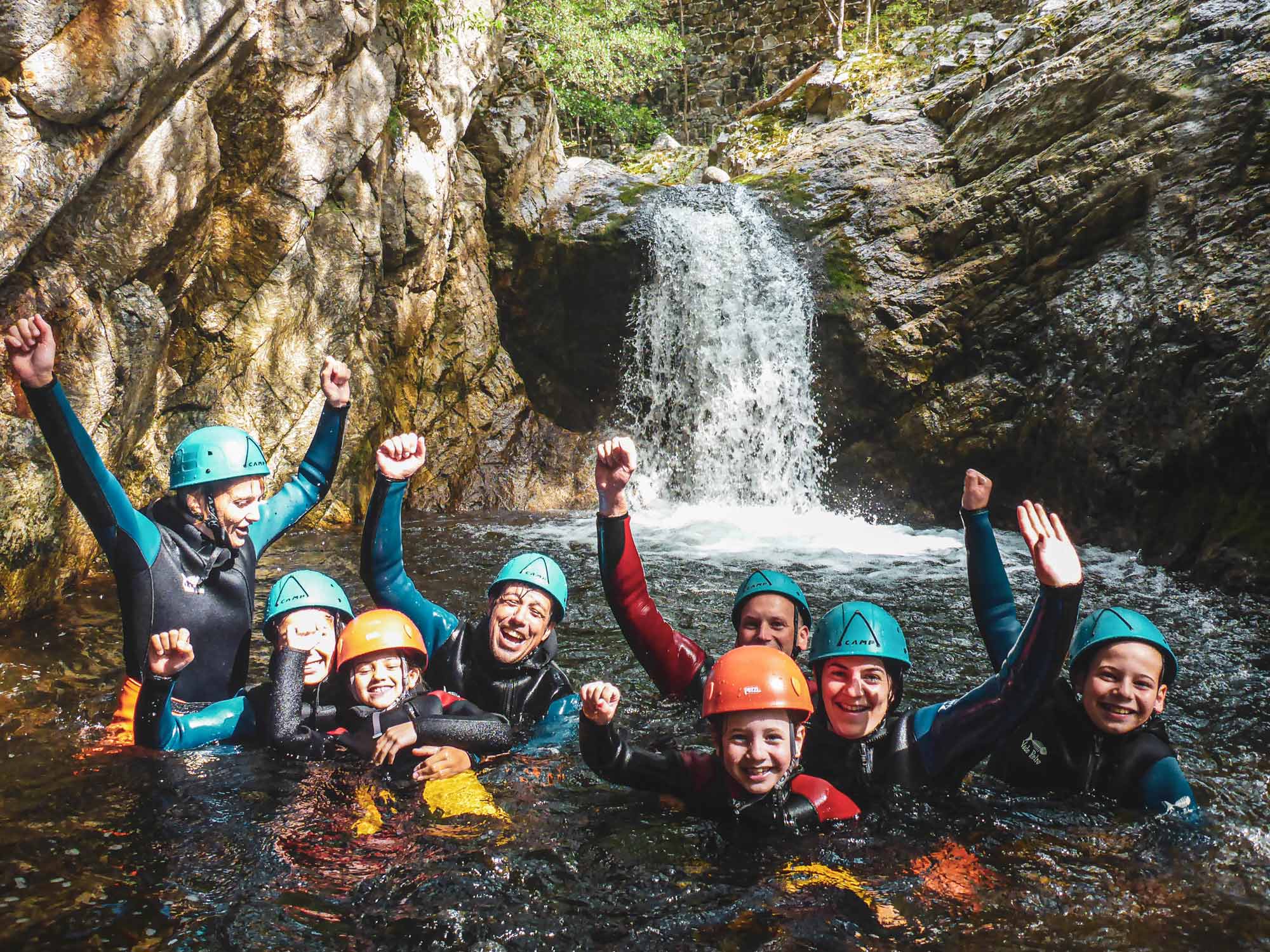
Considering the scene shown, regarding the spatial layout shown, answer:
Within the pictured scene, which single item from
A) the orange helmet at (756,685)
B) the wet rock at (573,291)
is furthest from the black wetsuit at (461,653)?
the wet rock at (573,291)

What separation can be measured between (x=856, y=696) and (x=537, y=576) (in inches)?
57.1

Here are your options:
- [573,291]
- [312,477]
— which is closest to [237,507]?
[312,477]

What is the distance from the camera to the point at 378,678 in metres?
3.43

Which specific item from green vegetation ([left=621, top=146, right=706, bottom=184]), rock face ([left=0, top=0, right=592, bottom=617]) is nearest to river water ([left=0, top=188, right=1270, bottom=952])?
rock face ([left=0, top=0, right=592, bottom=617])

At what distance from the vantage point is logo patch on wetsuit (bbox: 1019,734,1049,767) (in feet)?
10.6

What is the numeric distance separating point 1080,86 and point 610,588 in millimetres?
9612

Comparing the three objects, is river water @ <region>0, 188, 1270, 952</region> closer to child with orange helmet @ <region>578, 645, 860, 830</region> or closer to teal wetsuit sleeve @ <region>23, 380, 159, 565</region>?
child with orange helmet @ <region>578, 645, 860, 830</region>

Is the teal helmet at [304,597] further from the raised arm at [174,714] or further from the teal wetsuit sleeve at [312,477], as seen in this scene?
the teal wetsuit sleeve at [312,477]

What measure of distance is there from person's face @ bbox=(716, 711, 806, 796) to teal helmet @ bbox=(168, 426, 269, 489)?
2324mm

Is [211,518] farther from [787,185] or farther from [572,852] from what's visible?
[787,185]

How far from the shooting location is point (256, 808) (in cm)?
311

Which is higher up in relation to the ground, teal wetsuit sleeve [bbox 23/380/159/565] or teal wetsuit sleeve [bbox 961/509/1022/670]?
teal wetsuit sleeve [bbox 23/380/159/565]

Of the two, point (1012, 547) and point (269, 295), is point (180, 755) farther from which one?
point (1012, 547)

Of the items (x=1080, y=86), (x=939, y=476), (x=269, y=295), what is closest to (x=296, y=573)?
(x=269, y=295)
